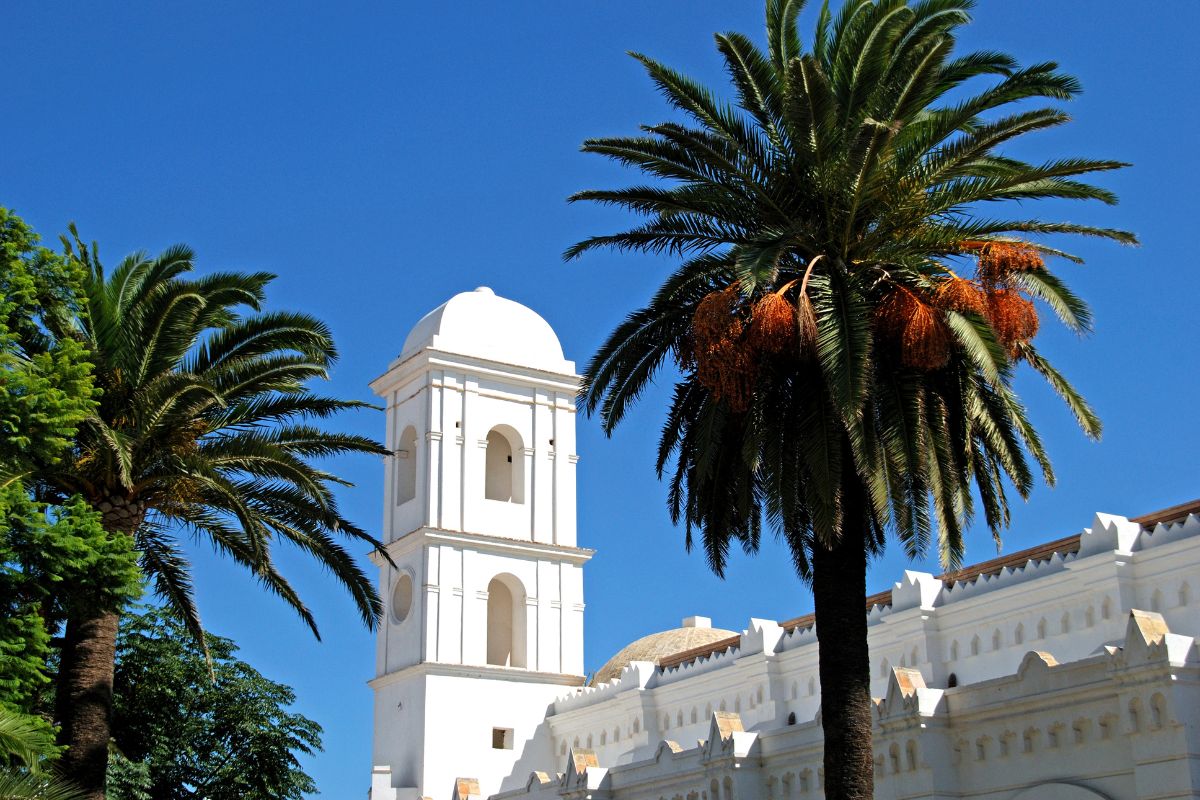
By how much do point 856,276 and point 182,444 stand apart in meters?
9.22

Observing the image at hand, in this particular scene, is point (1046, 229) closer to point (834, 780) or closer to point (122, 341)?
point (834, 780)

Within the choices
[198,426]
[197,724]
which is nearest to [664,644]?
[197,724]

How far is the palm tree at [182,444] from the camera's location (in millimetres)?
20125

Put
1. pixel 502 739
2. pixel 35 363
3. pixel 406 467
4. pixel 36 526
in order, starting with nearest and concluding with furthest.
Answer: pixel 36 526
pixel 35 363
pixel 502 739
pixel 406 467

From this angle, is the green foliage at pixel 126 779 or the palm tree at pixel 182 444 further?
the green foliage at pixel 126 779

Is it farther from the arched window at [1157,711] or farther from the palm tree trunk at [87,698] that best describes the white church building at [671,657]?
the palm tree trunk at [87,698]

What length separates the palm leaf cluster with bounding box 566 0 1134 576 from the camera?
60.2 ft

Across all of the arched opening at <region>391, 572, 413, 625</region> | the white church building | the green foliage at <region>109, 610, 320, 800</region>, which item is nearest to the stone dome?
the white church building

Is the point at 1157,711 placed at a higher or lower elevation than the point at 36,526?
lower

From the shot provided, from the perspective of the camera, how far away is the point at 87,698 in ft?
A: 65.2

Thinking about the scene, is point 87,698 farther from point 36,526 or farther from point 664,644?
point 664,644

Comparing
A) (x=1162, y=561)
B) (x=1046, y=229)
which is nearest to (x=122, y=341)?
Result: (x=1046, y=229)

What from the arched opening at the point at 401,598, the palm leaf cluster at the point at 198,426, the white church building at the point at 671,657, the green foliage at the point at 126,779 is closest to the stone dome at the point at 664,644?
the white church building at the point at 671,657

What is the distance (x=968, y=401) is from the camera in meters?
19.5
